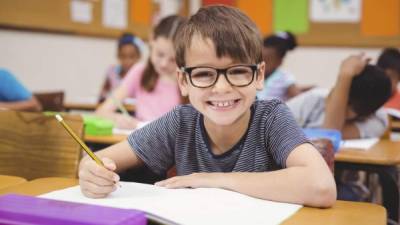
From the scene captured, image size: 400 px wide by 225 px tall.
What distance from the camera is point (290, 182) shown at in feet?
3.74

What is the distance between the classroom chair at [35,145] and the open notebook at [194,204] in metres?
0.45

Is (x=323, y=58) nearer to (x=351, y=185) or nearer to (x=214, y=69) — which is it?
(x=351, y=185)

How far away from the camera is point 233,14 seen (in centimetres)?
134

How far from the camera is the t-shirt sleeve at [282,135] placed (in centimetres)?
128

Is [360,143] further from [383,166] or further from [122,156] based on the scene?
[122,156]

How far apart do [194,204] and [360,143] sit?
1.56 metres

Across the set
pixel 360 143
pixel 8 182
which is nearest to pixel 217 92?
pixel 8 182

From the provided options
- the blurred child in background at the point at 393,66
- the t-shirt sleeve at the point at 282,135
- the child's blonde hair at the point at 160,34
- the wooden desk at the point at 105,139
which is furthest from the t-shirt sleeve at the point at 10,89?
the blurred child in background at the point at 393,66

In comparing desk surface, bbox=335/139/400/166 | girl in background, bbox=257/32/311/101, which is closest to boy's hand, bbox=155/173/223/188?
desk surface, bbox=335/139/400/166

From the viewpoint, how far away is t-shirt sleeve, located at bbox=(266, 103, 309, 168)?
1.28 meters

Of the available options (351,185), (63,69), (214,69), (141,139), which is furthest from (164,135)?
(63,69)

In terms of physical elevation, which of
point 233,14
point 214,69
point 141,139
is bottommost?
point 141,139

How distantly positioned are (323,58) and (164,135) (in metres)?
4.50

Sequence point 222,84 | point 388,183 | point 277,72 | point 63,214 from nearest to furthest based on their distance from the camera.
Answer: point 63,214 → point 222,84 → point 388,183 → point 277,72
